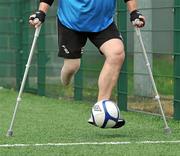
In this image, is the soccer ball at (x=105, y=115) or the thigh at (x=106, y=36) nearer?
the soccer ball at (x=105, y=115)

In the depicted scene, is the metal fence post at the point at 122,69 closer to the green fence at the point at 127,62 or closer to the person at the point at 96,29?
the green fence at the point at 127,62

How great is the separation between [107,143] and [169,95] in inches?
118

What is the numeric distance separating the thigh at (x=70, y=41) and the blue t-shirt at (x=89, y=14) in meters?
0.12

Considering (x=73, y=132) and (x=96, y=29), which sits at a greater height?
(x=96, y=29)

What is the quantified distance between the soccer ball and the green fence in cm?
220

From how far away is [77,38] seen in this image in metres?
7.91

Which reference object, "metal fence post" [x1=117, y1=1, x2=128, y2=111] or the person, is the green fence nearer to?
"metal fence post" [x1=117, y1=1, x2=128, y2=111]

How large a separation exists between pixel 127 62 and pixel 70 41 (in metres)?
2.99

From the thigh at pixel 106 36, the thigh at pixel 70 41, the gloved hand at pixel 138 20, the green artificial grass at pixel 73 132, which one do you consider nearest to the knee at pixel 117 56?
the thigh at pixel 106 36

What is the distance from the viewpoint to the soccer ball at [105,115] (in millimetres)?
7195

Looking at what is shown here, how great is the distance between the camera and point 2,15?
51.5 ft

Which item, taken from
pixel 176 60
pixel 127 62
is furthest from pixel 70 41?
pixel 127 62

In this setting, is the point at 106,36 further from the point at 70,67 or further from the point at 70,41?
the point at 70,67

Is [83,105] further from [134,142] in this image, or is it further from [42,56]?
Result: [134,142]
